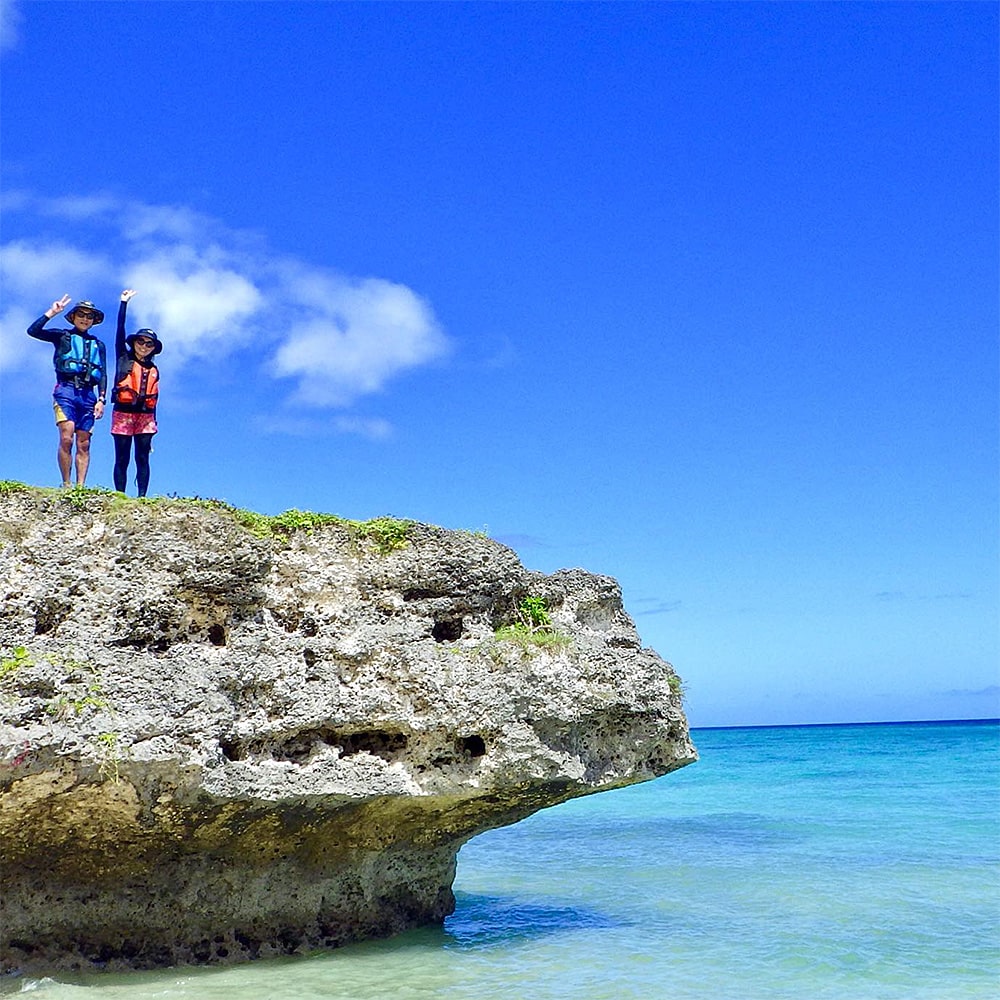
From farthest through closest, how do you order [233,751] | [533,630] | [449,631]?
1. [533,630]
2. [449,631]
3. [233,751]

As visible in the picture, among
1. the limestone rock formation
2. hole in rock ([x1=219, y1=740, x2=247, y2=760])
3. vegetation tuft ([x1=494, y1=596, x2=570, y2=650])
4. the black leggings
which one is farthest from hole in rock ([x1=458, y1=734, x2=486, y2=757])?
the black leggings

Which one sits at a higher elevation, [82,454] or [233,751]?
[82,454]

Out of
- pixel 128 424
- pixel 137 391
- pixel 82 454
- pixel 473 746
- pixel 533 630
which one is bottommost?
pixel 473 746

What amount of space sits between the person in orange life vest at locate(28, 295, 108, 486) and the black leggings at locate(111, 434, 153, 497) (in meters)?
0.26

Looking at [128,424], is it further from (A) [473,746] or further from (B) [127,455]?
(A) [473,746]

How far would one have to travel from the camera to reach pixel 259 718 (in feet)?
24.7

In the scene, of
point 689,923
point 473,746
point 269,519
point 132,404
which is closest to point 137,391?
point 132,404

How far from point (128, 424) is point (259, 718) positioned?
11.4 feet

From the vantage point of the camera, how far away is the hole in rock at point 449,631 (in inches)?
337

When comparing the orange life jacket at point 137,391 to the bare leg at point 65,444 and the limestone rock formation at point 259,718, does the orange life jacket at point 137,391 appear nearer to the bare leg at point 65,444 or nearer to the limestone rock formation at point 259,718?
the bare leg at point 65,444

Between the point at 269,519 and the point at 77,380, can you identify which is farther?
the point at 77,380

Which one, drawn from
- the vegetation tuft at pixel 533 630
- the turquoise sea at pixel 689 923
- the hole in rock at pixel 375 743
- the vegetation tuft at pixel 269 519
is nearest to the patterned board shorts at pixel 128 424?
the vegetation tuft at pixel 269 519

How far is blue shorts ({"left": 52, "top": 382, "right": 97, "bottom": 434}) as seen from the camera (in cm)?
932

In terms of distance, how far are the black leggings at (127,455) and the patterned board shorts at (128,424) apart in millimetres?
36
